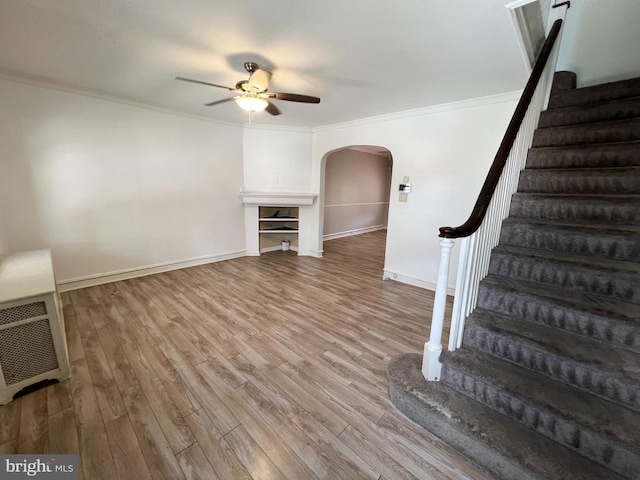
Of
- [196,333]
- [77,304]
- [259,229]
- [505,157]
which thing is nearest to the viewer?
[505,157]

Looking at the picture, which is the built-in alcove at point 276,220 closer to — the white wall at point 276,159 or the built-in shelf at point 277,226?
the built-in shelf at point 277,226

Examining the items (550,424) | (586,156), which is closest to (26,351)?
(550,424)

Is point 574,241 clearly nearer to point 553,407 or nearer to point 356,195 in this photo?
point 553,407

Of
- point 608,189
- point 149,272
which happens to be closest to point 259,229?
point 149,272

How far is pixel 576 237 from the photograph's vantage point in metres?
1.91

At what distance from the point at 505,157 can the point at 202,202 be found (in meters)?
4.45

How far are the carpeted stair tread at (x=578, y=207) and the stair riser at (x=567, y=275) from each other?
0.58m

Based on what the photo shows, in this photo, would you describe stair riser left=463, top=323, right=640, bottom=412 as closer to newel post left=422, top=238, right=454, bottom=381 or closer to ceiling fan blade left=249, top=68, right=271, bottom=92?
newel post left=422, top=238, right=454, bottom=381

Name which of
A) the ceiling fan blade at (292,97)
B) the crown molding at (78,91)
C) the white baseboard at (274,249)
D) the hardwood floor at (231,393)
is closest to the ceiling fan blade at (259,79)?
the ceiling fan blade at (292,97)

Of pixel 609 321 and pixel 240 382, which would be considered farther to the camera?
pixel 240 382

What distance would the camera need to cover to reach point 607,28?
2924mm

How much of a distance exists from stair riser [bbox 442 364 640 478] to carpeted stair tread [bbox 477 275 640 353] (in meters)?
0.60

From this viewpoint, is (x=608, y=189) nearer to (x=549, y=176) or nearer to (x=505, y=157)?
(x=549, y=176)

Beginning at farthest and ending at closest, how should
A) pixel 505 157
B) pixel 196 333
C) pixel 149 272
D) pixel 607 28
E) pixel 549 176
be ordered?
pixel 149 272, pixel 607 28, pixel 196 333, pixel 549 176, pixel 505 157
